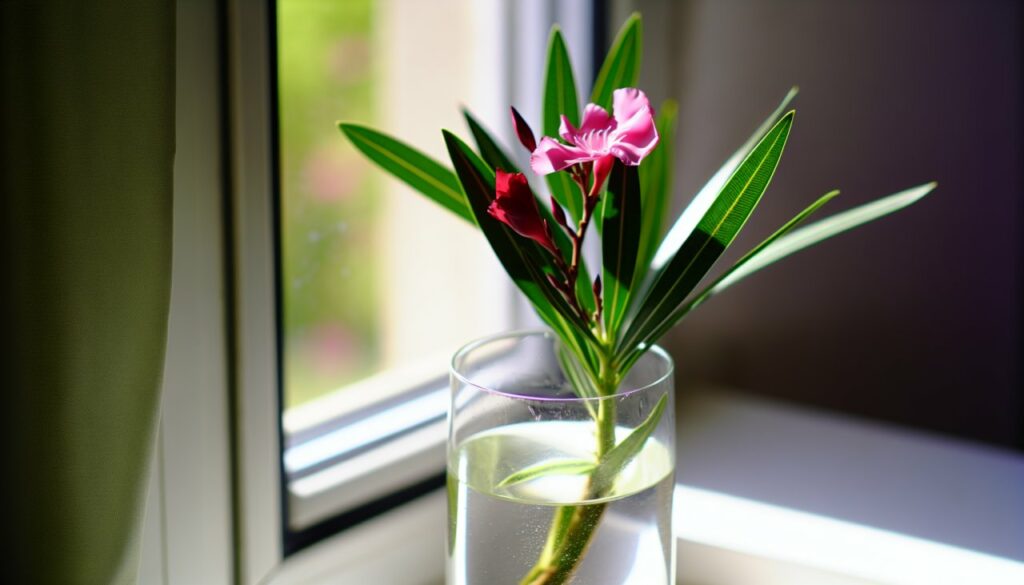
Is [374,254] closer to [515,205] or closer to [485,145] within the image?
[485,145]

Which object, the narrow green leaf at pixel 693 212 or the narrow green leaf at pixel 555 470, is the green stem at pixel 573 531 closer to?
the narrow green leaf at pixel 555 470

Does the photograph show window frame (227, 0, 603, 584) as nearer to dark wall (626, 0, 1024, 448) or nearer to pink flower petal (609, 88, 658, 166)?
pink flower petal (609, 88, 658, 166)

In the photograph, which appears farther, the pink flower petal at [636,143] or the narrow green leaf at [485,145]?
the narrow green leaf at [485,145]

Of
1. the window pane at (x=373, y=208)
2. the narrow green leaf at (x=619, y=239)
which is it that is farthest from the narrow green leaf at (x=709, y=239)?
the window pane at (x=373, y=208)

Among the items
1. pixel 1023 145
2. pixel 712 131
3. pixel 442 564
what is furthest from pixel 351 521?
pixel 1023 145

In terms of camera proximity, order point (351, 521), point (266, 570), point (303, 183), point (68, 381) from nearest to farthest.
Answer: point (68, 381) → point (266, 570) → point (351, 521) → point (303, 183)

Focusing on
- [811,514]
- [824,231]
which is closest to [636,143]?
[824,231]

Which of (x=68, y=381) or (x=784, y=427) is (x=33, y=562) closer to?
(x=68, y=381)
